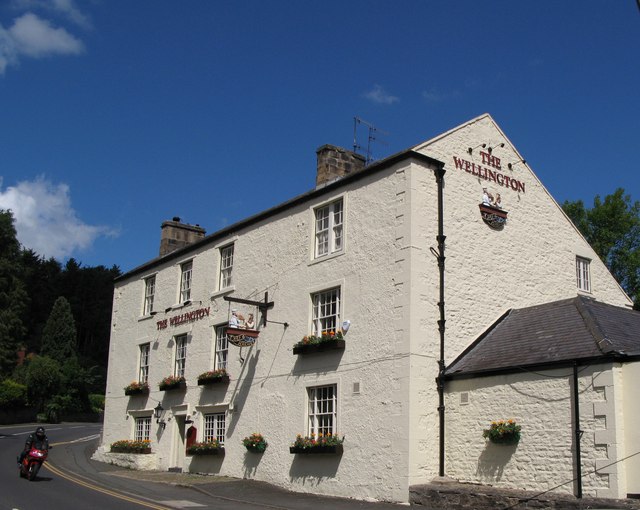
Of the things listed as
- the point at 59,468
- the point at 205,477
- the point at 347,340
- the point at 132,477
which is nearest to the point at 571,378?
the point at 347,340

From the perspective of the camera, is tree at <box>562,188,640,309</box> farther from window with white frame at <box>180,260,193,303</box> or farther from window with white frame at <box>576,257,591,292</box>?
window with white frame at <box>180,260,193,303</box>

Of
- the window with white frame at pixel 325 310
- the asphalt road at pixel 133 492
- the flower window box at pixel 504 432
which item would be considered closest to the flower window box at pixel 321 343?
the window with white frame at pixel 325 310

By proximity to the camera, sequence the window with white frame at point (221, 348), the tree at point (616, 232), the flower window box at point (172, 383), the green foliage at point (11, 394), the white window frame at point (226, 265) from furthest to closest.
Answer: the green foliage at point (11, 394) → the tree at point (616, 232) → the flower window box at point (172, 383) → the white window frame at point (226, 265) → the window with white frame at point (221, 348)

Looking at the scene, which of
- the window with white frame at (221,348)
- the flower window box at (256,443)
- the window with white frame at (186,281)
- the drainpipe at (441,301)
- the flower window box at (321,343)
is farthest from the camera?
the window with white frame at (186,281)

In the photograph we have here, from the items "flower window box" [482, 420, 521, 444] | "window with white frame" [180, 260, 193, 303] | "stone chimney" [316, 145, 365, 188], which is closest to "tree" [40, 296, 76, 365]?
"window with white frame" [180, 260, 193, 303]

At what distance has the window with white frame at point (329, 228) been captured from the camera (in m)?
20.2

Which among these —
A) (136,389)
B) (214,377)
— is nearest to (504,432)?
(214,377)

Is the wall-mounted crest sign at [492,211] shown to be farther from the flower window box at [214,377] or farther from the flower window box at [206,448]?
the flower window box at [206,448]

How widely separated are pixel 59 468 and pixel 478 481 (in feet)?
46.2

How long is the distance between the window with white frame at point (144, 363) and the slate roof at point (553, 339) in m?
14.1

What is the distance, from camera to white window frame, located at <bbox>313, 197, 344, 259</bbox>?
2017cm

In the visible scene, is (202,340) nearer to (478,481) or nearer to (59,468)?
(59,468)

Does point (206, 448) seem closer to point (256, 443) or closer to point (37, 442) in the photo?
point (256, 443)

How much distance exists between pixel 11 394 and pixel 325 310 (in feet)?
116
